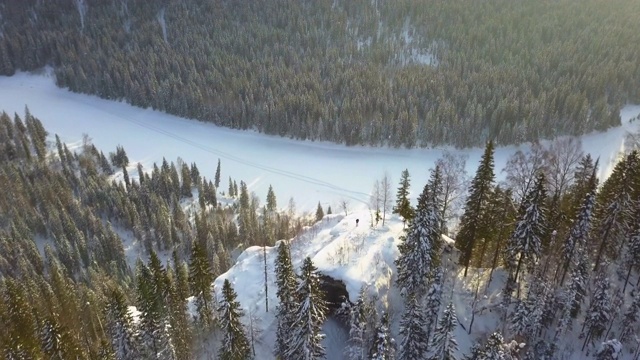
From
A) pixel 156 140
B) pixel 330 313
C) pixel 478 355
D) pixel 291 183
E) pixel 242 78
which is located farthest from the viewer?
pixel 242 78

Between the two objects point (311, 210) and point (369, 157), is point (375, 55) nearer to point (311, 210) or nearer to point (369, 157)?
point (369, 157)

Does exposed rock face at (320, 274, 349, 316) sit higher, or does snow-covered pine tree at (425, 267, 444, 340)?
snow-covered pine tree at (425, 267, 444, 340)

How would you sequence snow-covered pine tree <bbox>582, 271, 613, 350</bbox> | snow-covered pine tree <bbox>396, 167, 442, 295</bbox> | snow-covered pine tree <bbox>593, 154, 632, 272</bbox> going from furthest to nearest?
snow-covered pine tree <bbox>593, 154, 632, 272</bbox>
snow-covered pine tree <bbox>396, 167, 442, 295</bbox>
snow-covered pine tree <bbox>582, 271, 613, 350</bbox>

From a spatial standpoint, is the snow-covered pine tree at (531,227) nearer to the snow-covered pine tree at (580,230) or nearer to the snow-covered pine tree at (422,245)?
the snow-covered pine tree at (580,230)

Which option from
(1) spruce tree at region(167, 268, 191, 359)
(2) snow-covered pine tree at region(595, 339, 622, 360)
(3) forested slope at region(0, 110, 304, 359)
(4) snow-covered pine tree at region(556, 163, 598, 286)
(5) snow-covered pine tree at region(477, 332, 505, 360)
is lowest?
(3) forested slope at region(0, 110, 304, 359)

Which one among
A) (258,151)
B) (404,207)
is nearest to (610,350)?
(404,207)

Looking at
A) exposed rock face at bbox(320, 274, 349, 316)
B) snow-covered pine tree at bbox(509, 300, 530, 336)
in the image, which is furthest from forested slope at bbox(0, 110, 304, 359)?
snow-covered pine tree at bbox(509, 300, 530, 336)

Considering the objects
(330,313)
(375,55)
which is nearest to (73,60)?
(375,55)

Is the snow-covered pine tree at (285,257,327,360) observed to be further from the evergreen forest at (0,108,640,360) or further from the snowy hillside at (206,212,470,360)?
the snowy hillside at (206,212,470,360)
